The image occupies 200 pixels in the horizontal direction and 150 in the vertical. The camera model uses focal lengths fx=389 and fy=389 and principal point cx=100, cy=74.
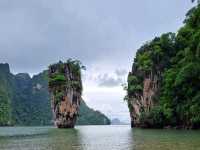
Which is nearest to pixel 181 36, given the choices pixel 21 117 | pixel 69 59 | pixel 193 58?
pixel 193 58

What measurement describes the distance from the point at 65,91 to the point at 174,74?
32.4 metres

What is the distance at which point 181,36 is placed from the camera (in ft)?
192

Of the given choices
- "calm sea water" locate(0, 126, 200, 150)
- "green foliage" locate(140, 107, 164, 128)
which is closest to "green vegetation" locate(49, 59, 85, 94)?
"green foliage" locate(140, 107, 164, 128)

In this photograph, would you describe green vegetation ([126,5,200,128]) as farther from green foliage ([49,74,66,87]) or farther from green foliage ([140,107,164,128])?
green foliage ([49,74,66,87])

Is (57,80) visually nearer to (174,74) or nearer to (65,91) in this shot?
(65,91)

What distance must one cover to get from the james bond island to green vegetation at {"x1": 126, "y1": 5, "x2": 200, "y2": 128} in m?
14.4

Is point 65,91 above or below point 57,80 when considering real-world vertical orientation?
below

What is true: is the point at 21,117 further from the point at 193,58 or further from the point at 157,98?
the point at 193,58

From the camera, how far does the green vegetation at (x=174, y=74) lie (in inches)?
1734

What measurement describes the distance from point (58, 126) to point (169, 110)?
110 ft

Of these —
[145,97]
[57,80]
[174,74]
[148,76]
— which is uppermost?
[57,80]

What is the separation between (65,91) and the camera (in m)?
82.9

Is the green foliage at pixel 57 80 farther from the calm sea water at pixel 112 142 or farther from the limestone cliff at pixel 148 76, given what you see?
the calm sea water at pixel 112 142

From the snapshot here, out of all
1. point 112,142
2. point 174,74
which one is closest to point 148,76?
point 174,74
